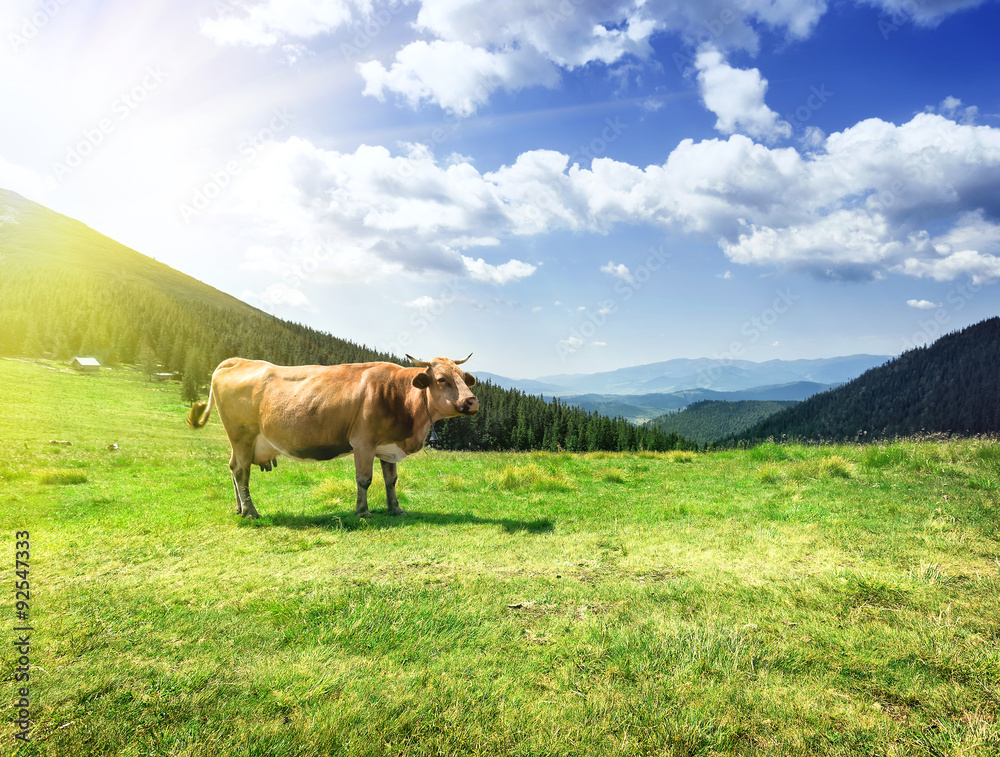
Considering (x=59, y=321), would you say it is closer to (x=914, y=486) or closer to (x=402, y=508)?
(x=402, y=508)

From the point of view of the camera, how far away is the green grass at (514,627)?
2830 mm

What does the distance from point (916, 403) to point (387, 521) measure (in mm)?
229286

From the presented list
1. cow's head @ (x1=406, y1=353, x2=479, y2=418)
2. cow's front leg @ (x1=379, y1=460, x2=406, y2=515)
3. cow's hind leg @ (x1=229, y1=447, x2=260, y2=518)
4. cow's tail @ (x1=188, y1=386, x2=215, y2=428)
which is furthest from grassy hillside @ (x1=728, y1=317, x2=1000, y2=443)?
cow's tail @ (x1=188, y1=386, x2=215, y2=428)

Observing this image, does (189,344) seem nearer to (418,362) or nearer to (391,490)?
(391,490)

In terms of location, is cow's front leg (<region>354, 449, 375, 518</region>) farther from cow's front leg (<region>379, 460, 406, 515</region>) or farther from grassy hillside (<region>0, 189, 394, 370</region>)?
grassy hillside (<region>0, 189, 394, 370</region>)

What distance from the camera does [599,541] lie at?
287 inches

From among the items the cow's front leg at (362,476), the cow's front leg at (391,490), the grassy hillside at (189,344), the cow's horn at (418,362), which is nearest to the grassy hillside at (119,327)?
the grassy hillside at (189,344)

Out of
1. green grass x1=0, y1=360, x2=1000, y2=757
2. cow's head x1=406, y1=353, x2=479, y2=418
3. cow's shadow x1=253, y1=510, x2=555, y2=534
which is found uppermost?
cow's head x1=406, y1=353, x2=479, y2=418

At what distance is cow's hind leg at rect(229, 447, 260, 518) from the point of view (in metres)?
8.73

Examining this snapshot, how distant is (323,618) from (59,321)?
106 m

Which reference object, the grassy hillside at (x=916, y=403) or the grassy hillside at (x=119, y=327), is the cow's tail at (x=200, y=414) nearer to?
the grassy hillside at (x=119, y=327)

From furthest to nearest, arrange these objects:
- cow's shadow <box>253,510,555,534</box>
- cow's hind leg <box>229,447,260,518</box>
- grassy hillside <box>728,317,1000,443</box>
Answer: grassy hillside <box>728,317,1000,443</box>, cow's hind leg <box>229,447,260,518</box>, cow's shadow <box>253,510,555,534</box>

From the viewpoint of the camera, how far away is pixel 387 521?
28.2 feet

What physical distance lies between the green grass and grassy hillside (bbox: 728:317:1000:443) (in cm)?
15576
